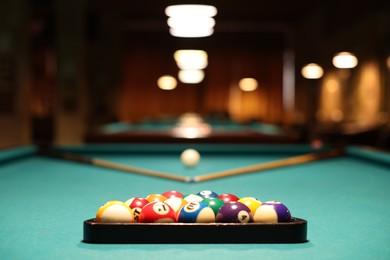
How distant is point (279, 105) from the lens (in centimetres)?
1683

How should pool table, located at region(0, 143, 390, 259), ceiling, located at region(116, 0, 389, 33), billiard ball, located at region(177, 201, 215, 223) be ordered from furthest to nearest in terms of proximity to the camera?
1. ceiling, located at region(116, 0, 389, 33)
2. billiard ball, located at region(177, 201, 215, 223)
3. pool table, located at region(0, 143, 390, 259)

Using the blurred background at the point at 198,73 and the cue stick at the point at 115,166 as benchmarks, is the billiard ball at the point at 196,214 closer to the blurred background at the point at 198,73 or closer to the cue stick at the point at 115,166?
the cue stick at the point at 115,166

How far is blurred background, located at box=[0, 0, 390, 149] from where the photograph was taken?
859 cm

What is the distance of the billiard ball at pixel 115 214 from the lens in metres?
1.71

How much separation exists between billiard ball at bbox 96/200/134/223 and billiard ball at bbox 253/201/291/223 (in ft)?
1.20

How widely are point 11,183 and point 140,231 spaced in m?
1.66

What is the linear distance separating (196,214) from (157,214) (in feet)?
0.37

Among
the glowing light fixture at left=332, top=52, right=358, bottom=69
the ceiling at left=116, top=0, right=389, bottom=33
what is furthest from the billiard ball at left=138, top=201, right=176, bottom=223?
the ceiling at left=116, top=0, right=389, bottom=33

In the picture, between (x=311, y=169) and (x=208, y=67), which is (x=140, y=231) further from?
(x=208, y=67)

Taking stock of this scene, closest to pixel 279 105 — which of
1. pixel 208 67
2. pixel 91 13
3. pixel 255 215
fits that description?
pixel 208 67

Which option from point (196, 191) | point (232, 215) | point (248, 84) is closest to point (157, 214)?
point (232, 215)

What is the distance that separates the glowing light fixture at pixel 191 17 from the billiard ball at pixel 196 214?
3.46 meters

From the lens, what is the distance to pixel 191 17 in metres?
5.30

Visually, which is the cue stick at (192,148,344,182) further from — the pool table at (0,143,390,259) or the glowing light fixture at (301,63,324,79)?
the glowing light fixture at (301,63,324,79)
